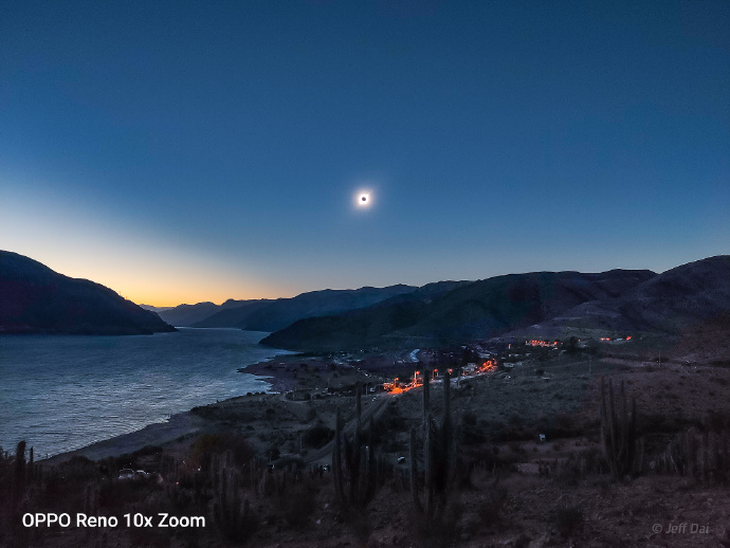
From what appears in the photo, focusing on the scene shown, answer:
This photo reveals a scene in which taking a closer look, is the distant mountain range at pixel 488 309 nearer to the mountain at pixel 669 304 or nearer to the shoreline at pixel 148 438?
the mountain at pixel 669 304

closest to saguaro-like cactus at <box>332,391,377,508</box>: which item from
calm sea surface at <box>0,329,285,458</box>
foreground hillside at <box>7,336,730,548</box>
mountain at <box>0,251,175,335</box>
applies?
foreground hillside at <box>7,336,730,548</box>

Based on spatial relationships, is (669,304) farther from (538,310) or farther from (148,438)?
(148,438)

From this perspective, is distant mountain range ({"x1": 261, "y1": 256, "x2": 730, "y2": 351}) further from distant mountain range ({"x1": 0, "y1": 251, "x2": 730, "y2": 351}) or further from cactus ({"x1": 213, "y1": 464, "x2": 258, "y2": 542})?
cactus ({"x1": 213, "y1": 464, "x2": 258, "y2": 542})

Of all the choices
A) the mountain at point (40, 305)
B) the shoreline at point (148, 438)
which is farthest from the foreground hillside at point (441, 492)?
the mountain at point (40, 305)

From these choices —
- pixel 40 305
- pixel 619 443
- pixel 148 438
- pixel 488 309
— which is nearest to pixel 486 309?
pixel 488 309

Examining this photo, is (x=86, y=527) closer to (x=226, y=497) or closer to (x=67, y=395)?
(x=226, y=497)

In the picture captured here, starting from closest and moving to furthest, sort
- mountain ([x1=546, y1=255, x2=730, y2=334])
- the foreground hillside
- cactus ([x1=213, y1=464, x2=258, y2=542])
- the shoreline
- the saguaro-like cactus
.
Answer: the foreground hillside → cactus ([x1=213, y1=464, x2=258, y2=542]) → the saguaro-like cactus → the shoreline → mountain ([x1=546, y1=255, x2=730, y2=334])
